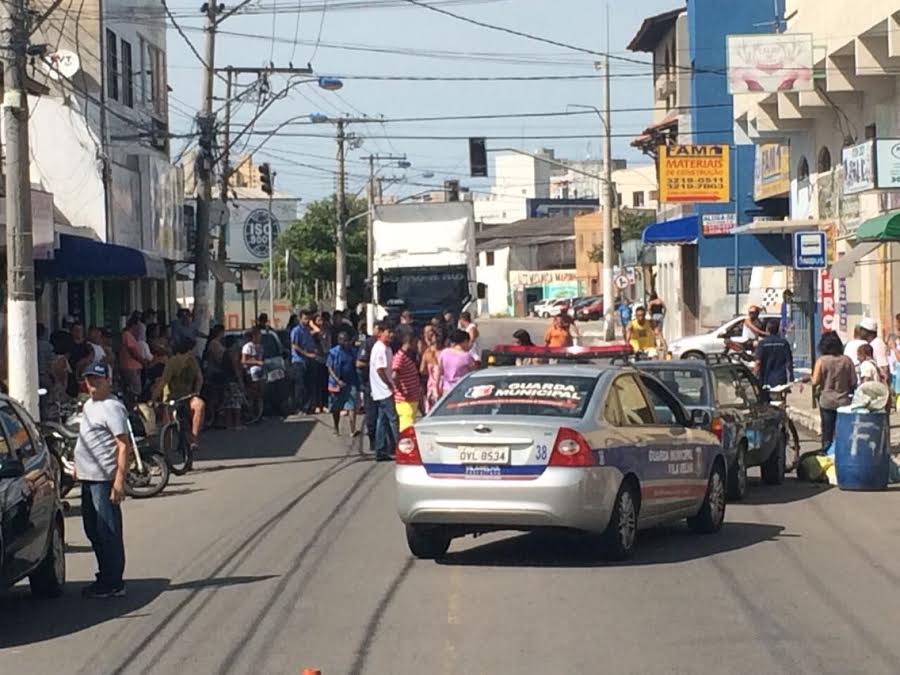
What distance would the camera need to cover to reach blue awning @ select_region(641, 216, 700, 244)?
156 ft

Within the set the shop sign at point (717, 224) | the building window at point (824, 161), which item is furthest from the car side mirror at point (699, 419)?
the shop sign at point (717, 224)

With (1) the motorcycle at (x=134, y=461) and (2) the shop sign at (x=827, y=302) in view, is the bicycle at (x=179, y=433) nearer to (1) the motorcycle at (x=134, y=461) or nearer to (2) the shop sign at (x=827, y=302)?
(1) the motorcycle at (x=134, y=461)

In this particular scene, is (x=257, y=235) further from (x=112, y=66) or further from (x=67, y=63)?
(x=67, y=63)

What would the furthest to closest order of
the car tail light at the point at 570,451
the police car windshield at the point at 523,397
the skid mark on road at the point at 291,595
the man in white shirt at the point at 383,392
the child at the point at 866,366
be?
1. the man in white shirt at the point at 383,392
2. the child at the point at 866,366
3. the police car windshield at the point at 523,397
4. the car tail light at the point at 570,451
5. the skid mark on road at the point at 291,595

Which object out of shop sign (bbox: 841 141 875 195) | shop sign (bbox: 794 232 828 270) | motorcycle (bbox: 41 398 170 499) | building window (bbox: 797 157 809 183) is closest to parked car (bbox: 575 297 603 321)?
building window (bbox: 797 157 809 183)

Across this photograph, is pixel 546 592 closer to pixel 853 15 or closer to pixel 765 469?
pixel 765 469

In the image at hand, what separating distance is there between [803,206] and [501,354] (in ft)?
67.4

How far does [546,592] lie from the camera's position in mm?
10727

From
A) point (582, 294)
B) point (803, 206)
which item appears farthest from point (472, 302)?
point (582, 294)

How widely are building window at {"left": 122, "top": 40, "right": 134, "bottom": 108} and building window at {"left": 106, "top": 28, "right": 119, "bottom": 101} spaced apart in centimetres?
67

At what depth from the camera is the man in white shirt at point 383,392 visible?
66.5 feet

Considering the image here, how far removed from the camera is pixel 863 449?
16953 mm

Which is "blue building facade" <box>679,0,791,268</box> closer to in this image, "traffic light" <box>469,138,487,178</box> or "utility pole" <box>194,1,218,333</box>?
"traffic light" <box>469,138,487,178</box>

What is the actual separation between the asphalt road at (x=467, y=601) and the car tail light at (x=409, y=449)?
802 mm
